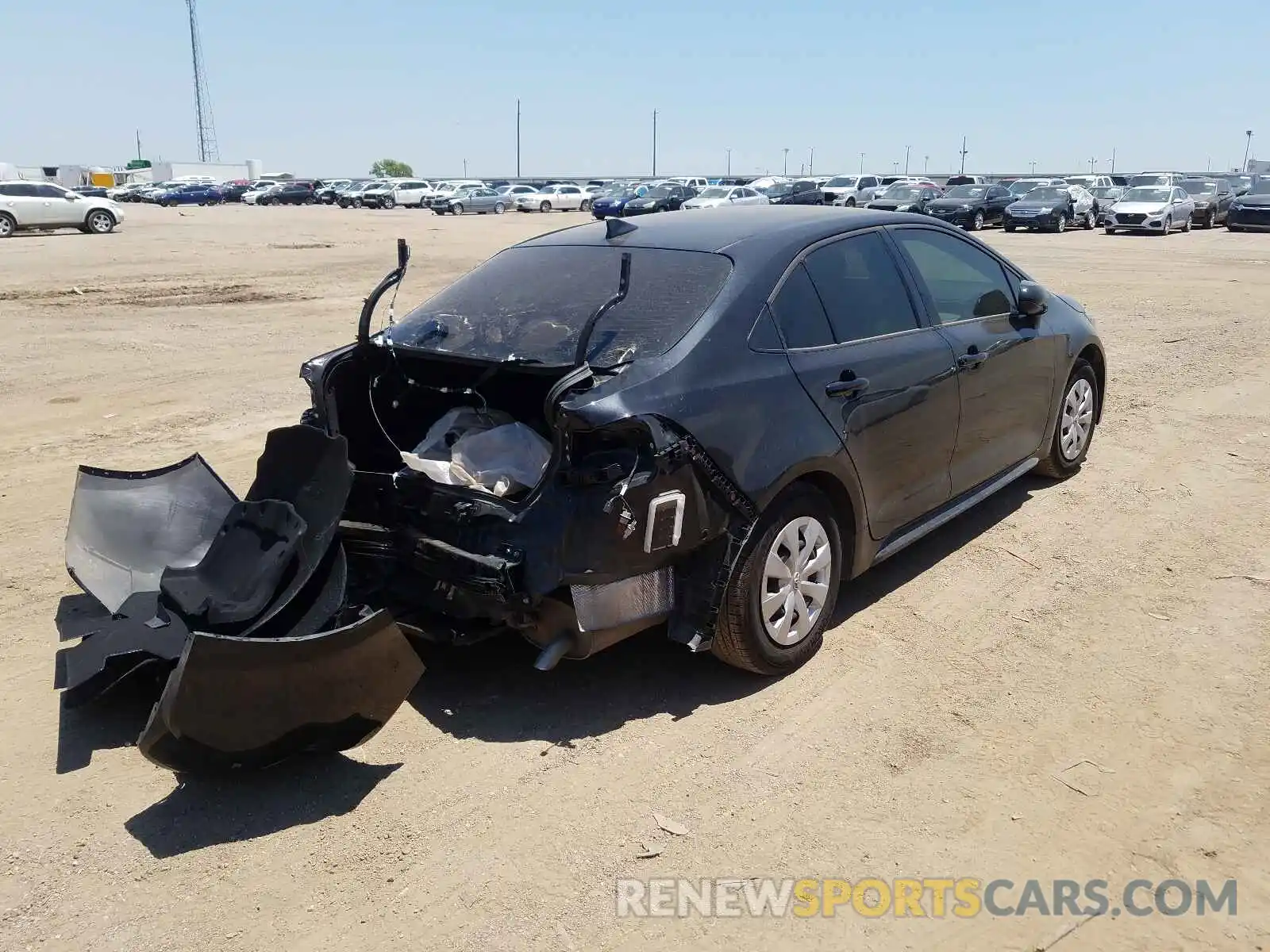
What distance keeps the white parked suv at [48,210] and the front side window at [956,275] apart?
32.7 meters

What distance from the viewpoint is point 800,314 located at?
4.16 m

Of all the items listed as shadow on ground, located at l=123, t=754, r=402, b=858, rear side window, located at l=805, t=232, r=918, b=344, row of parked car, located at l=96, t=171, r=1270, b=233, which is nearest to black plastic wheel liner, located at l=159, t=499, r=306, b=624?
shadow on ground, located at l=123, t=754, r=402, b=858

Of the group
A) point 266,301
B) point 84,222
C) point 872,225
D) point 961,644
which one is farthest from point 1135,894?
point 84,222

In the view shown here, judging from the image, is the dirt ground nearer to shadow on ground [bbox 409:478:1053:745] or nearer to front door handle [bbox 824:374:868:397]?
shadow on ground [bbox 409:478:1053:745]

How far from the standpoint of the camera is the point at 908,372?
4504 millimetres

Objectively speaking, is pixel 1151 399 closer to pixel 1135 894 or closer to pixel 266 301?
pixel 1135 894

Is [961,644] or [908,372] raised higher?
[908,372]

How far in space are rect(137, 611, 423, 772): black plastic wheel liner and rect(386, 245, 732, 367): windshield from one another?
50.1 inches

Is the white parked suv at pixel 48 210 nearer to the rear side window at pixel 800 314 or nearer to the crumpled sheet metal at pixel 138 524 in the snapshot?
the crumpled sheet metal at pixel 138 524

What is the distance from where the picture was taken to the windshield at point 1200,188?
36.3 m

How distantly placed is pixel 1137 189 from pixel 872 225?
112 ft

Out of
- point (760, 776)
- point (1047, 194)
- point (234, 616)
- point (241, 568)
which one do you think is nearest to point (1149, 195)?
point (1047, 194)

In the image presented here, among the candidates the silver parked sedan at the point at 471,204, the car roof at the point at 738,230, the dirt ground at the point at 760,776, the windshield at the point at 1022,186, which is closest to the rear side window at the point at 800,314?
the car roof at the point at 738,230

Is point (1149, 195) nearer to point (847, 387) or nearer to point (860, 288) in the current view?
point (860, 288)
